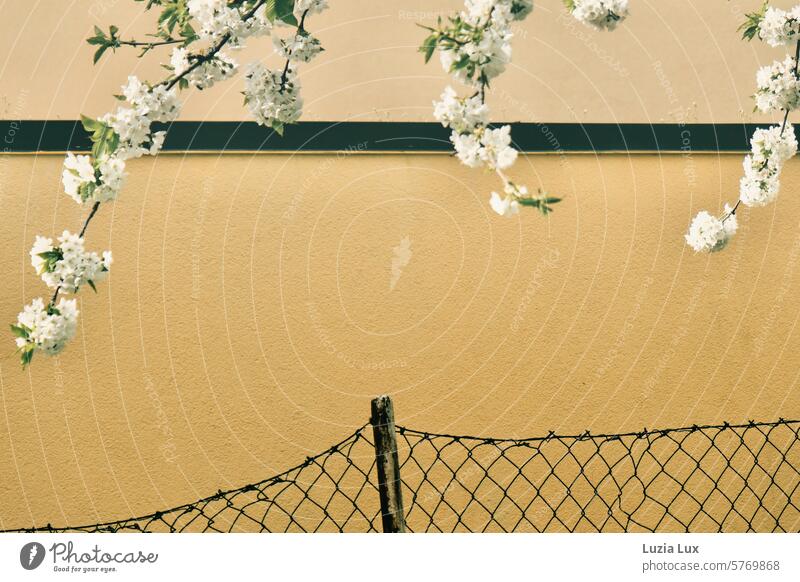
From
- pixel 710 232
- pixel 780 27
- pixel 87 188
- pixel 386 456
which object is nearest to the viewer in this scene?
pixel 386 456

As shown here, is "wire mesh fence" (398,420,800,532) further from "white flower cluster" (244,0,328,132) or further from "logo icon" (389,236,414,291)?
"white flower cluster" (244,0,328,132)

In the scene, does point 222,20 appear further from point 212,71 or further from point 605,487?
point 605,487

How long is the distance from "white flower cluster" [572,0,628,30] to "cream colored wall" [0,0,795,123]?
27.5 inches

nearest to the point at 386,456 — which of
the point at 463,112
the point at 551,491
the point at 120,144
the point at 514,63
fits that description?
the point at 463,112

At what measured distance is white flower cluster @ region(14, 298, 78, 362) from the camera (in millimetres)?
1065

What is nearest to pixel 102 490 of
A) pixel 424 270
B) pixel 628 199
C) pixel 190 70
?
pixel 424 270

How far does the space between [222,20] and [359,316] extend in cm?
97

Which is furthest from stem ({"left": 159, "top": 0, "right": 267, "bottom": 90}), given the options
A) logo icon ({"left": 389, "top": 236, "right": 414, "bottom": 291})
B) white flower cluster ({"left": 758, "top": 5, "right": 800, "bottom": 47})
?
white flower cluster ({"left": 758, "top": 5, "right": 800, "bottom": 47})

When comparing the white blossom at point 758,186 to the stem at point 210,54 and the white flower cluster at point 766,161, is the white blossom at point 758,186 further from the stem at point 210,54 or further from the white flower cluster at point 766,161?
the stem at point 210,54

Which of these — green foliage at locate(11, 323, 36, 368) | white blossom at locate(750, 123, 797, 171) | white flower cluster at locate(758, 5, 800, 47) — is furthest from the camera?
white blossom at locate(750, 123, 797, 171)

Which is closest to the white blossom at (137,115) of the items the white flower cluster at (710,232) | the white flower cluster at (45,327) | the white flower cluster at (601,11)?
the white flower cluster at (45,327)
